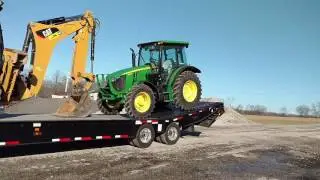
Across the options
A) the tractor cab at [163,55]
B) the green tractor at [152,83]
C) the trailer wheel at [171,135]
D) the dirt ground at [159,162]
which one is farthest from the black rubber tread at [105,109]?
the trailer wheel at [171,135]

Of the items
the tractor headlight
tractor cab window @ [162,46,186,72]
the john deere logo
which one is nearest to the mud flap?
the tractor headlight

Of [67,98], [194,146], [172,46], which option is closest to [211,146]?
[194,146]

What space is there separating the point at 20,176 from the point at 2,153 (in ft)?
9.99

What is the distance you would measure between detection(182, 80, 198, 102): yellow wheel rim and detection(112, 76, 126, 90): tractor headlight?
2.24 metres

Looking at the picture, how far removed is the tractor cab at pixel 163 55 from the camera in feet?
51.3

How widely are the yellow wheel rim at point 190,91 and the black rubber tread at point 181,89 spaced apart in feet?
0.38

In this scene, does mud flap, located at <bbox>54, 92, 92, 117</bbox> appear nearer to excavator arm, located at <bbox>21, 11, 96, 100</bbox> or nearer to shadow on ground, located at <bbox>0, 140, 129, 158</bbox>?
excavator arm, located at <bbox>21, 11, 96, 100</bbox>

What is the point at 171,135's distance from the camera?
15570 millimetres

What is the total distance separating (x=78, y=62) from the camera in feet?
45.6

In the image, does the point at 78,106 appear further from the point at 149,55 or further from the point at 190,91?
the point at 190,91

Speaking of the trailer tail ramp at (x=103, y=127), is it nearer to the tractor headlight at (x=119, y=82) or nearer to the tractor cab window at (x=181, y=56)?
the tractor headlight at (x=119, y=82)

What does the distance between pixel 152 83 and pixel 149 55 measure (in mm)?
1381

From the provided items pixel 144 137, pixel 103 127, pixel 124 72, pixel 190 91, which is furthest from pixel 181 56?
pixel 103 127

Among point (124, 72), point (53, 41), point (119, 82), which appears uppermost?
point (53, 41)
